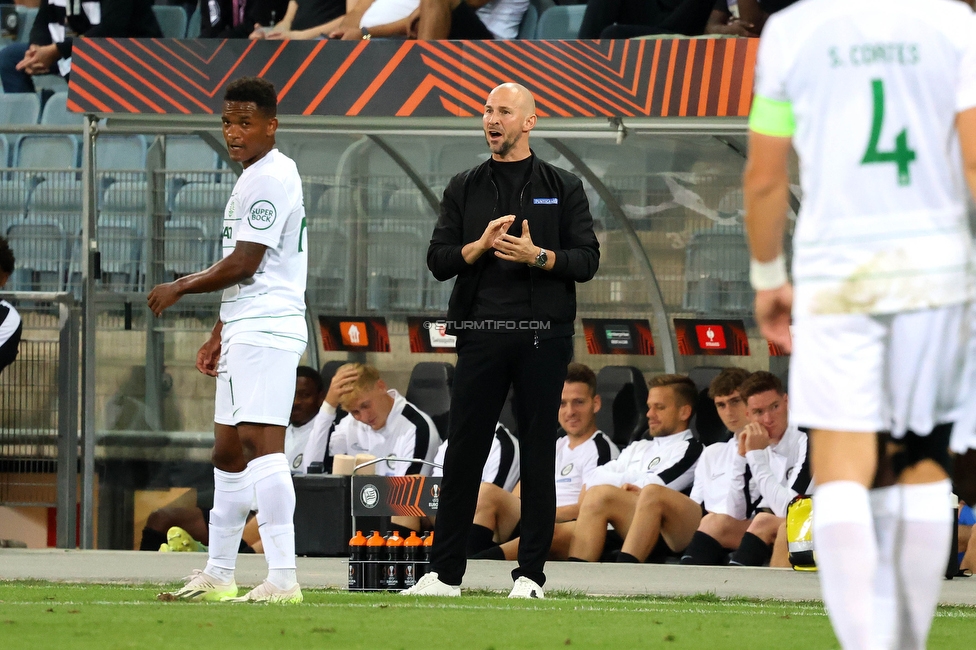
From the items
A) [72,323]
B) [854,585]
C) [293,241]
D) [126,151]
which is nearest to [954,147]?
[854,585]

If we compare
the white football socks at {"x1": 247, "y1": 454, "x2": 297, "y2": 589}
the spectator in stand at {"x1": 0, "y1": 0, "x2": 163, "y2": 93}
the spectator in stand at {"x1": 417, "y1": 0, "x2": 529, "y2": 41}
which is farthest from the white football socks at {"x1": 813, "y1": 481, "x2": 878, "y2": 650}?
the spectator in stand at {"x1": 0, "y1": 0, "x2": 163, "y2": 93}

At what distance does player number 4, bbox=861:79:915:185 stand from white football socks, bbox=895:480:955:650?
26.2 inches

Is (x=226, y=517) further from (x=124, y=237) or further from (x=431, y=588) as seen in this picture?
(x=124, y=237)

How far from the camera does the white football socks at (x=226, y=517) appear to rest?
5.80 metres

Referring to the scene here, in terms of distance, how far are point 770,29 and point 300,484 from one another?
19.9 ft

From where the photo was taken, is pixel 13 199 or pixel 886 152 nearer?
pixel 886 152

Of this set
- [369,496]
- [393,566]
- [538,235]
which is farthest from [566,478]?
[538,235]

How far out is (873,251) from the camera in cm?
311

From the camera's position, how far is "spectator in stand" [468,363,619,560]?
8.88 metres

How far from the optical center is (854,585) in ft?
9.95

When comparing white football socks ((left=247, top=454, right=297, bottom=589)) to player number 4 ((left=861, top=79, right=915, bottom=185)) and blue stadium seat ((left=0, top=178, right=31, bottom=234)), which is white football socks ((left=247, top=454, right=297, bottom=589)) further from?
blue stadium seat ((left=0, top=178, right=31, bottom=234))

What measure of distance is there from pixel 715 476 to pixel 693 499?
0.20 metres

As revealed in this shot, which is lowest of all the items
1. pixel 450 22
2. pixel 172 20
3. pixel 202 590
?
pixel 202 590

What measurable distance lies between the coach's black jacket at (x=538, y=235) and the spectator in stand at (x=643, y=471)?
2.52 metres
